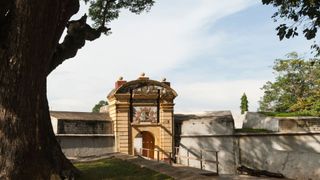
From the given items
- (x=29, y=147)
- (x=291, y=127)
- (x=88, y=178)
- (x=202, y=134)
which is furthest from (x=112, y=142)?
(x=29, y=147)

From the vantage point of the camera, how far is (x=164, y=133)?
24.7 meters

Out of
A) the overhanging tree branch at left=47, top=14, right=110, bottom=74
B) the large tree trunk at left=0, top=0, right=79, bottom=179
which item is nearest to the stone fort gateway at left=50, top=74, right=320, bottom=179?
the overhanging tree branch at left=47, top=14, right=110, bottom=74

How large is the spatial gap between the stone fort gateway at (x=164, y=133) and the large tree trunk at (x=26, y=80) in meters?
14.1

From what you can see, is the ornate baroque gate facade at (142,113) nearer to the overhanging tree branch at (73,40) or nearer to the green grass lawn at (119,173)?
the green grass lawn at (119,173)

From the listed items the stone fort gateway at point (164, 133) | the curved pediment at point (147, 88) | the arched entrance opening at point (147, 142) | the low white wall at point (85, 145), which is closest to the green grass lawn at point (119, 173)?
the low white wall at point (85, 145)

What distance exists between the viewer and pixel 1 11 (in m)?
8.58

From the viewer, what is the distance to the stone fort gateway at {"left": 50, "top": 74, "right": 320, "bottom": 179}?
23.9m

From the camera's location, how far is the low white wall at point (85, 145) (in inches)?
926

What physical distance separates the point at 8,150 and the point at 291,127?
18.1 metres

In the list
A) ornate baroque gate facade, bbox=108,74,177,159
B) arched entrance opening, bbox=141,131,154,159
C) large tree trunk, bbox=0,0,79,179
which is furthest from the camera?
arched entrance opening, bbox=141,131,154,159

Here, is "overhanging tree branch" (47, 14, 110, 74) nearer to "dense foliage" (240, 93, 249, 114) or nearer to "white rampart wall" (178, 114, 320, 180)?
"white rampart wall" (178, 114, 320, 180)

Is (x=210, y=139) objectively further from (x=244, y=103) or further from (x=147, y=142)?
(x=244, y=103)

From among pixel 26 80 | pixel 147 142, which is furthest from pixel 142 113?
pixel 26 80

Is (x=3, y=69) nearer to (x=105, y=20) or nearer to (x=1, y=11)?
(x=1, y=11)
